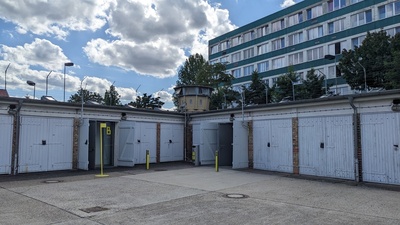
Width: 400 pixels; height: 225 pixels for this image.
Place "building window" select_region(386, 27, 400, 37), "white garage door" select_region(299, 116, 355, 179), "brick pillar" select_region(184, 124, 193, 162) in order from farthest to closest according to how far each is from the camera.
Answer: "building window" select_region(386, 27, 400, 37)
"brick pillar" select_region(184, 124, 193, 162)
"white garage door" select_region(299, 116, 355, 179)

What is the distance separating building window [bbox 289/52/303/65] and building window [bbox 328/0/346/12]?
682cm

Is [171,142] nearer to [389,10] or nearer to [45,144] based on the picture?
[45,144]

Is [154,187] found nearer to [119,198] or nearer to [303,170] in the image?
[119,198]

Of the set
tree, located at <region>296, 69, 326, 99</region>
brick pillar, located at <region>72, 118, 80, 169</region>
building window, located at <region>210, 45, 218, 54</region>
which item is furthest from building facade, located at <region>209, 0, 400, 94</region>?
brick pillar, located at <region>72, 118, 80, 169</region>

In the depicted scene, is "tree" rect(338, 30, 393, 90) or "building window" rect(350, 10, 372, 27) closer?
"tree" rect(338, 30, 393, 90)

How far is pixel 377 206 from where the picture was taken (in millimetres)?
8305

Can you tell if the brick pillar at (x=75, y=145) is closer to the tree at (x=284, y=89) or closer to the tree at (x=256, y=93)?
the tree at (x=284, y=89)

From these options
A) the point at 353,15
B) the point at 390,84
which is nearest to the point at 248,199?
the point at 390,84

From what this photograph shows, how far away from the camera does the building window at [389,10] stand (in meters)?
33.9

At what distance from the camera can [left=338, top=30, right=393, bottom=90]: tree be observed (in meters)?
25.6

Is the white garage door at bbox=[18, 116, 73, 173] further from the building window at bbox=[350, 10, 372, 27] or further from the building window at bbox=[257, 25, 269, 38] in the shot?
the building window at bbox=[257, 25, 269, 38]

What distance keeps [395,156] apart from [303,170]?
392 centimetres

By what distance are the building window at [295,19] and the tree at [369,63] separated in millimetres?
19008

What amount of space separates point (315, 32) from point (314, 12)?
2.72m
